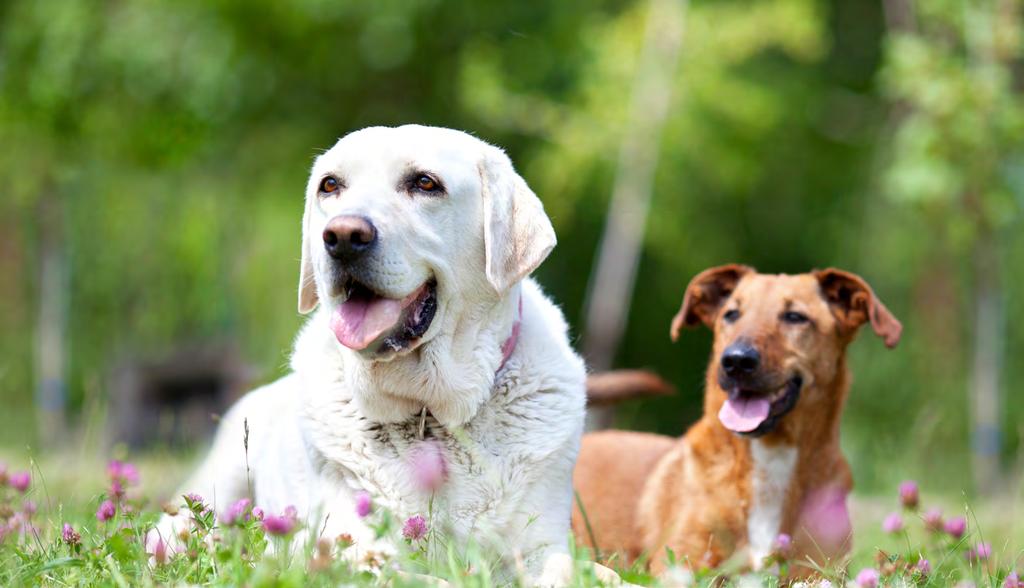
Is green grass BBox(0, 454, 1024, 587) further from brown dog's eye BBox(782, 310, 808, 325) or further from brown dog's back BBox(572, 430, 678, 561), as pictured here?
brown dog's back BBox(572, 430, 678, 561)

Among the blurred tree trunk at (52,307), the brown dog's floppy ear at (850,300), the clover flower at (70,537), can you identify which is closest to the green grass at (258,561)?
the clover flower at (70,537)

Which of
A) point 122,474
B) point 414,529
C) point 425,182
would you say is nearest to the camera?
point 414,529

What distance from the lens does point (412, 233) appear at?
3691 millimetres

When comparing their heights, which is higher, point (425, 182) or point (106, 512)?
point (425, 182)

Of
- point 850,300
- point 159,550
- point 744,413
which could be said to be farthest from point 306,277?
point 850,300

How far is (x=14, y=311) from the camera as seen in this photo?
1495cm

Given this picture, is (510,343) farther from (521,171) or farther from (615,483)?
(521,171)

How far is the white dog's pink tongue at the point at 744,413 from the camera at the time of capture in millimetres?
4969

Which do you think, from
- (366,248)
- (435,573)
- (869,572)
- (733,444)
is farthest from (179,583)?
(733,444)

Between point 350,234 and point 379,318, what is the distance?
28cm

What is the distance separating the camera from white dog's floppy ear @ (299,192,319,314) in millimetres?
4109

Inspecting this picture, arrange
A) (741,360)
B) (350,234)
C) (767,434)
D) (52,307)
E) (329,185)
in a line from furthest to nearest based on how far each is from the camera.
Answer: (52,307) → (767,434) → (741,360) → (329,185) → (350,234)

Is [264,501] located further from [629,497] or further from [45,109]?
[45,109]

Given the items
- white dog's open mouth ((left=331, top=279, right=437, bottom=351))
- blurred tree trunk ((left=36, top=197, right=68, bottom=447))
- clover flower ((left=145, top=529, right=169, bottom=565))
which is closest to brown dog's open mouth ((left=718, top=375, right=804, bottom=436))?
white dog's open mouth ((left=331, top=279, right=437, bottom=351))
